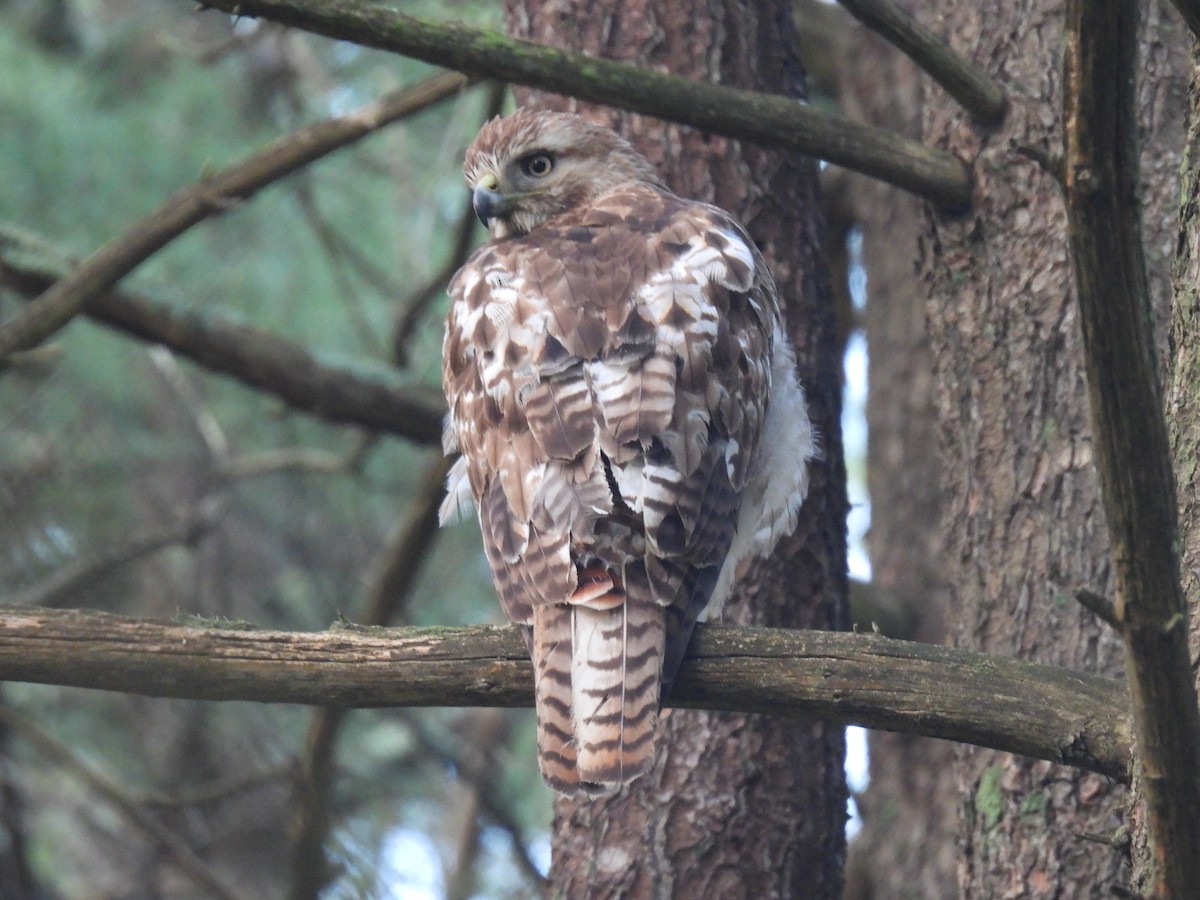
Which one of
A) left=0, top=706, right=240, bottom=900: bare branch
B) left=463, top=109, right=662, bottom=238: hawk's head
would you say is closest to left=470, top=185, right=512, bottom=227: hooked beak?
left=463, top=109, right=662, bottom=238: hawk's head

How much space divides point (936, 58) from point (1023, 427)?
0.94 metres

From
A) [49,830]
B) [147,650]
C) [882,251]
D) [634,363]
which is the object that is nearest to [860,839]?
[882,251]

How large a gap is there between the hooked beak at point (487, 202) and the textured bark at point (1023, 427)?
3.99ft

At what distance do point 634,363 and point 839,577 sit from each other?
1191mm

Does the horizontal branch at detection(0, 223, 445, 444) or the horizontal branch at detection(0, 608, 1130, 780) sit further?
the horizontal branch at detection(0, 223, 445, 444)

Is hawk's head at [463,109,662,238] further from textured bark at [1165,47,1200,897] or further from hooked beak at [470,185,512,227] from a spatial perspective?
textured bark at [1165,47,1200,897]

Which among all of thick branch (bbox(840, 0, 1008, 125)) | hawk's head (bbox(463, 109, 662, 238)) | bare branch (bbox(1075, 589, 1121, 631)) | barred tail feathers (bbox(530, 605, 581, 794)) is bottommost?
bare branch (bbox(1075, 589, 1121, 631))

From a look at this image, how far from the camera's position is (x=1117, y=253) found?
1.90m

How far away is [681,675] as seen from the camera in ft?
9.51

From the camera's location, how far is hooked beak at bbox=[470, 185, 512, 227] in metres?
4.39

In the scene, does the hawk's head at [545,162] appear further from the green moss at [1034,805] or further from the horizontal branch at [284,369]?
the green moss at [1034,805]

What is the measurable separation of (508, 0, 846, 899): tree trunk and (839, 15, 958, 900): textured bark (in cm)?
181

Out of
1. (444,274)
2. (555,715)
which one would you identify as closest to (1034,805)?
(555,715)

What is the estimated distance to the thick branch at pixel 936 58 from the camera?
3467mm
